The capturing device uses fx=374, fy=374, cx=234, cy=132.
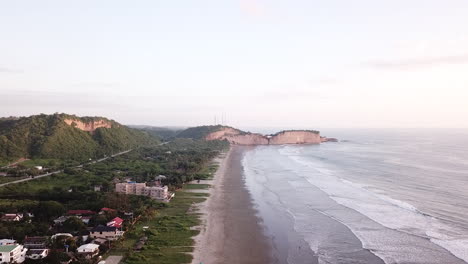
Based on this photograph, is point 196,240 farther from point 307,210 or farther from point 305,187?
point 305,187

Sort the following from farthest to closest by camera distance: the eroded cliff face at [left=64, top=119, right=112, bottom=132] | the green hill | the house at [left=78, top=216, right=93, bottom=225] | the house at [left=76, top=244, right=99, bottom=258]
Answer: the eroded cliff face at [left=64, top=119, right=112, bottom=132], the green hill, the house at [left=78, top=216, right=93, bottom=225], the house at [left=76, top=244, right=99, bottom=258]

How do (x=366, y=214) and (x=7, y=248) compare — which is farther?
(x=366, y=214)

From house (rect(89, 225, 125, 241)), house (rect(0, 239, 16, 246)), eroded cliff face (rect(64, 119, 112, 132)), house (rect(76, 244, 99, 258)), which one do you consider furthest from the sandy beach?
eroded cliff face (rect(64, 119, 112, 132))

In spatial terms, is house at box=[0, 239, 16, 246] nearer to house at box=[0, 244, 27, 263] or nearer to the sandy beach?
house at box=[0, 244, 27, 263]

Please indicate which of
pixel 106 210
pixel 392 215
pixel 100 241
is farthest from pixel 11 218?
pixel 392 215

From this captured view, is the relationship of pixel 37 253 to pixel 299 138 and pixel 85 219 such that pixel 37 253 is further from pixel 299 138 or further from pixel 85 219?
pixel 299 138

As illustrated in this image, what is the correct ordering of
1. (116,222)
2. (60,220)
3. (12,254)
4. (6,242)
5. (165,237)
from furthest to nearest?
(60,220) → (116,222) → (165,237) → (6,242) → (12,254)
